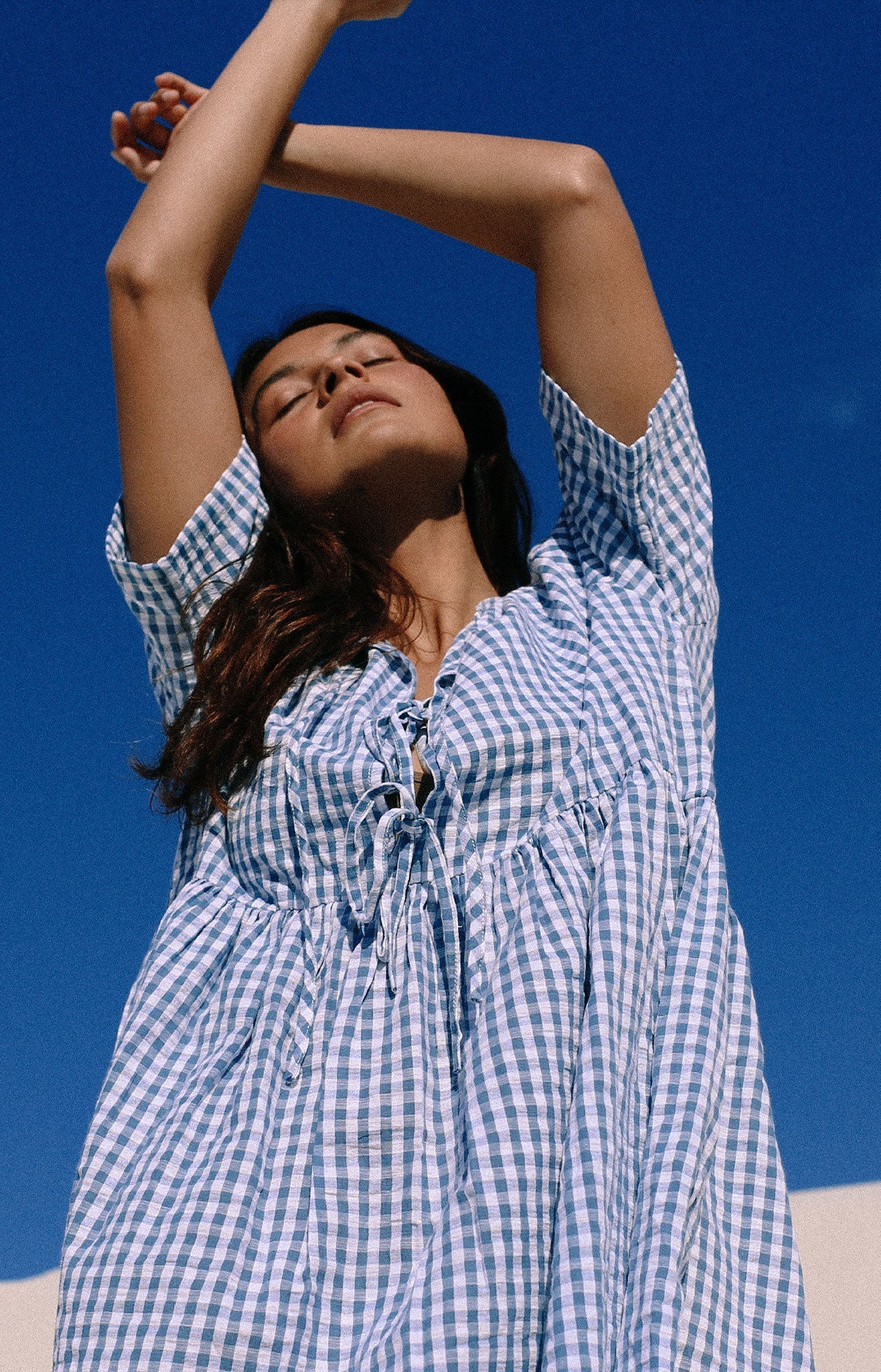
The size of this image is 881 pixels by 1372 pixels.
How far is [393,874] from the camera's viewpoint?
166 centimetres

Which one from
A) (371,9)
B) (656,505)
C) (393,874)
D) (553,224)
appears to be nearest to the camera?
(393,874)

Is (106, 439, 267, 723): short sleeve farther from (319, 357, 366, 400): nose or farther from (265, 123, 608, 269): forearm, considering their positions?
(265, 123, 608, 269): forearm

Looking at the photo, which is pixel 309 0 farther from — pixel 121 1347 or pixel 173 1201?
pixel 121 1347

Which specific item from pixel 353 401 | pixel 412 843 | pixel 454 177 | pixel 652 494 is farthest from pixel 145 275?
pixel 412 843

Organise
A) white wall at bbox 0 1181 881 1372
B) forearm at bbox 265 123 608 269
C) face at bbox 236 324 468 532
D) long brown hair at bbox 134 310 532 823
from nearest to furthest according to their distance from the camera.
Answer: long brown hair at bbox 134 310 532 823 < forearm at bbox 265 123 608 269 < face at bbox 236 324 468 532 < white wall at bbox 0 1181 881 1372

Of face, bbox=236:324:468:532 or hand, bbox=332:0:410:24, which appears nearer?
face, bbox=236:324:468:532

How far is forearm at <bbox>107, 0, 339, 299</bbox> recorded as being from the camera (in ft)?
6.75

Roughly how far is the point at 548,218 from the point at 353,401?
45 cm

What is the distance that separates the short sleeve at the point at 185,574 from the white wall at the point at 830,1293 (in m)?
12.5

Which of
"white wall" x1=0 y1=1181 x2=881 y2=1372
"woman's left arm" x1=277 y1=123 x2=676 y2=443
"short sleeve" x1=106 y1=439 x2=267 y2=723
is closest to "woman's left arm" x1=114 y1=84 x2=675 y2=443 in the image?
"woman's left arm" x1=277 y1=123 x2=676 y2=443

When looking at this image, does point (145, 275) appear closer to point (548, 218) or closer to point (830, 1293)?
point (548, 218)

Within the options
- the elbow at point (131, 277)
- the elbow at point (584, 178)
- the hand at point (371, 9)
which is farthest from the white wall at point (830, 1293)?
the elbow at point (584, 178)

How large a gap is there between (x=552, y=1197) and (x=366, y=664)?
92cm

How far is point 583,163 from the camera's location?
2.15 m
